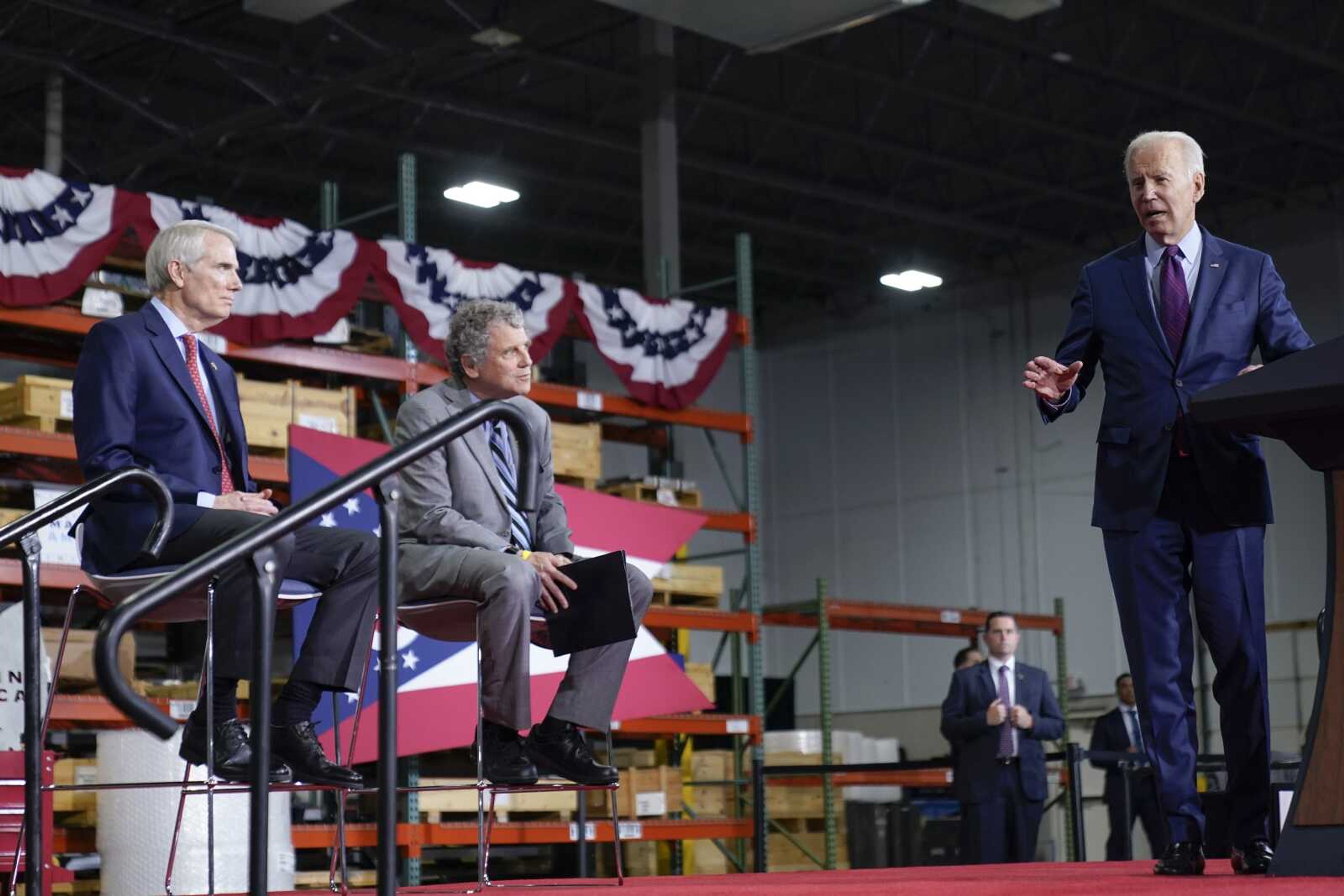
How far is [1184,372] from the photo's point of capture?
417 centimetres

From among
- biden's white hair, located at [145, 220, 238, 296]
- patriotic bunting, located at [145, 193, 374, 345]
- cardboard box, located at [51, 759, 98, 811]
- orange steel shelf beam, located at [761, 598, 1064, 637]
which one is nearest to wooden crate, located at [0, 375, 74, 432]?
patriotic bunting, located at [145, 193, 374, 345]

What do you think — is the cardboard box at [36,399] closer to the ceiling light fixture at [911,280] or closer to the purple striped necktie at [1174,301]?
the purple striped necktie at [1174,301]

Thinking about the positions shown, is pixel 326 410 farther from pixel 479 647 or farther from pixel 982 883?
pixel 982 883

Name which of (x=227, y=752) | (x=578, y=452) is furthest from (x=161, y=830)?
(x=578, y=452)

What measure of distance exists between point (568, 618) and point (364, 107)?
40.2 feet

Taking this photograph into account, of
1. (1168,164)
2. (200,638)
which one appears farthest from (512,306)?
(200,638)

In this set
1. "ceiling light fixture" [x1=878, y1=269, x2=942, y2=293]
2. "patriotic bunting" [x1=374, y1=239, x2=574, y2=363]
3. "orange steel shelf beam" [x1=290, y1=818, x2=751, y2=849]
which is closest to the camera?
"orange steel shelf beam" [x1=290, y1=818, x2=751, y2=849]

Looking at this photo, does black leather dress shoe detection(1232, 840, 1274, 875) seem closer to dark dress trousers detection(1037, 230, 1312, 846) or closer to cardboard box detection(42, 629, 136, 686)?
dark dress trousers detection(1037, 230, 1312, 846)

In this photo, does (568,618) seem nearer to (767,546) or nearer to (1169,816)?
(1169,816)

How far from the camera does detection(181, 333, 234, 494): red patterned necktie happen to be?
4.58 meters

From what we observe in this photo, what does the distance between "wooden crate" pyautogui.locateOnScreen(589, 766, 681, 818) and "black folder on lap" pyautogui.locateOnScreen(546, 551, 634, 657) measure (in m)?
6.09

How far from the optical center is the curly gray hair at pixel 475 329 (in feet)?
16.6

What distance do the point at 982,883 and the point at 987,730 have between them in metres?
6.08

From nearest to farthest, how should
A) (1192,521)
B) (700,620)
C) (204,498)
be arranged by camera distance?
(1192,521) → (204,498) → (700,620)
